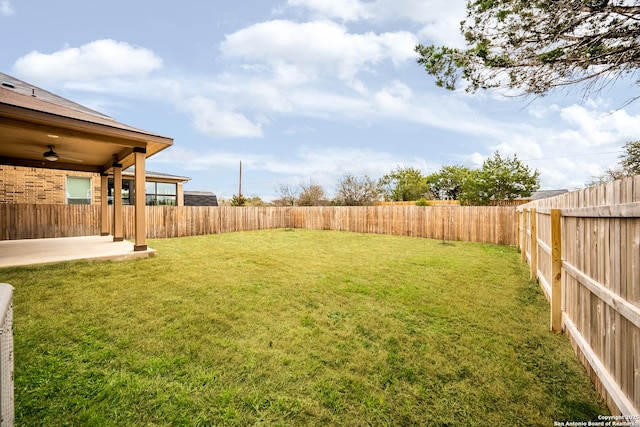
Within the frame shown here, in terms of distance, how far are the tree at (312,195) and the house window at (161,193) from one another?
9.15m

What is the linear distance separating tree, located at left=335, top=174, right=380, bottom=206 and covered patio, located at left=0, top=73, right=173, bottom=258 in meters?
15.0

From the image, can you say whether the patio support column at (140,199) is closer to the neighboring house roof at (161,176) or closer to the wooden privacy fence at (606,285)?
the wooden privacy fence at (606,285)

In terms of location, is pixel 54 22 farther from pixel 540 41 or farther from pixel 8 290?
pixel 540 41

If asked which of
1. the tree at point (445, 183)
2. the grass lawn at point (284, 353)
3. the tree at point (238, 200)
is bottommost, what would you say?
the grass lawn at point (284, 353)

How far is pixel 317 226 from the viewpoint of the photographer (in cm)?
1570

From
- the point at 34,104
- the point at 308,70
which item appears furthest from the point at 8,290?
the point at 308,70

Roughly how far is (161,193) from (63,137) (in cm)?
1189

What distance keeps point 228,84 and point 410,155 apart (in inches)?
953

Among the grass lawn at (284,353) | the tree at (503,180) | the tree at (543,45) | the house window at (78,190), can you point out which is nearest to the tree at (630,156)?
the tree at (503,180)

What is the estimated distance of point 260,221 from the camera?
49.9ft

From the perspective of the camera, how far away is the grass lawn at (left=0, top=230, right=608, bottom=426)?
177 centimetres

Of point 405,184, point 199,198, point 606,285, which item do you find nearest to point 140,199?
point 606,285

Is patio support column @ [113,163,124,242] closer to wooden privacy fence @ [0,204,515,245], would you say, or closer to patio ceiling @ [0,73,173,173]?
patio ceiling @ [0,73,173,173]

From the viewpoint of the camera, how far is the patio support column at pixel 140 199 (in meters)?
6.05
